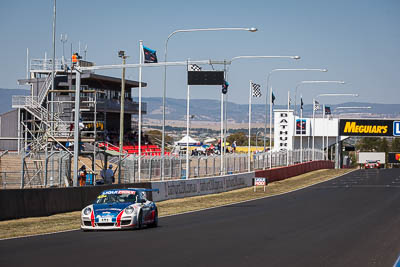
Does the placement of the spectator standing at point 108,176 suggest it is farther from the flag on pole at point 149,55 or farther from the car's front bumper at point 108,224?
the car's front bumper at point 108,224

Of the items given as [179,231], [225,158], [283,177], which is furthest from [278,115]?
[179,231]

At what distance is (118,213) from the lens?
1845 cm

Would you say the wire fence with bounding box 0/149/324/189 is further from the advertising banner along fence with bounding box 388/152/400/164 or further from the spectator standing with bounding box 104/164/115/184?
the advertising banner along fence with bounding box 388/152/400/164

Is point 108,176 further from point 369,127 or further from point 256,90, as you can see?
point 369,127

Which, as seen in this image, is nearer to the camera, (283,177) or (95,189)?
(95,189)

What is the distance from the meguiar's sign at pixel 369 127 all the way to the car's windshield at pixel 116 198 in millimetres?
80161

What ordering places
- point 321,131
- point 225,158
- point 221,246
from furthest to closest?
point 321,131 → point 225,158 → point 221,246

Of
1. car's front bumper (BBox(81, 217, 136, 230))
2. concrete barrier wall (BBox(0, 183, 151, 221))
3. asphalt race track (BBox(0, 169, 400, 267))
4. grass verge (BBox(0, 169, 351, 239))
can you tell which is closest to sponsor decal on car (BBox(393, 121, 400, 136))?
grass verge (BBox(0, 169, 351, 239))

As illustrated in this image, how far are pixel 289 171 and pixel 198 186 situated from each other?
2425 centimetres

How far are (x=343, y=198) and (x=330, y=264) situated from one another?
75.2ft

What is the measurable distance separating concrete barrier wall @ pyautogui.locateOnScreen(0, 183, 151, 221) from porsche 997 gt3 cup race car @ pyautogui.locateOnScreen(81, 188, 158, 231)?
360 cm

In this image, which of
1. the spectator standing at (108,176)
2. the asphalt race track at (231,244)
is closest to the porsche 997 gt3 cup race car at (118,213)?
the asphalt race track at (231,244)

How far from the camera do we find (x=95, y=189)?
87.0ft

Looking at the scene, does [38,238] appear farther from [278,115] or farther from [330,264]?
[278,115]
